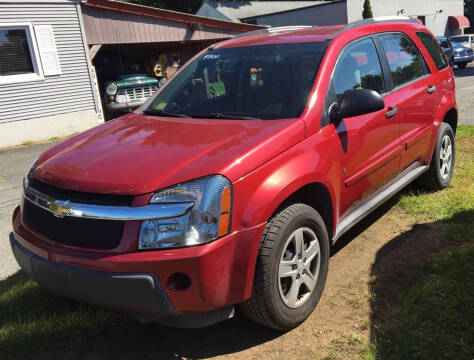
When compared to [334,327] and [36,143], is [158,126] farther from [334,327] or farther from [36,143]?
[36,143]

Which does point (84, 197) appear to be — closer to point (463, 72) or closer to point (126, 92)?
point (126, 92)

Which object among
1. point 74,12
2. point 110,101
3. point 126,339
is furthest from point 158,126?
point 110,101

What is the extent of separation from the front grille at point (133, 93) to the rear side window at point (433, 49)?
37.8 feet

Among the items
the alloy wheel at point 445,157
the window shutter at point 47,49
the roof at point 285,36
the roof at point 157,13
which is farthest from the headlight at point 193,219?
the roof at point 157,13

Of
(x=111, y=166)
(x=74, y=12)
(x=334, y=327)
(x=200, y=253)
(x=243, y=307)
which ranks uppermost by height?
(x=74, y=12)

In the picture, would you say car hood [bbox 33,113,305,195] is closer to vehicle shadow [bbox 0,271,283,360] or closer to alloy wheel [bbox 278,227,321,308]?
alloy wheel [bbox 278,227,321,308]

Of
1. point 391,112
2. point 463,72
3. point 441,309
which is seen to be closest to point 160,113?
point 391,112

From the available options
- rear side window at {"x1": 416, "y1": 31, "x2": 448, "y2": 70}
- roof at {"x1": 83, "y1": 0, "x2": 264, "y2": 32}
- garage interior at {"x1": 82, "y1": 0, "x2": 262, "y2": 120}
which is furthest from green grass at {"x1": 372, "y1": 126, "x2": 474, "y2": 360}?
roof at {"x1": 83, "y1": 0, "x2": 264, "y2": 32}

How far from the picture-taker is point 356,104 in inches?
122

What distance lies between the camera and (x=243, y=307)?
8.69 feet

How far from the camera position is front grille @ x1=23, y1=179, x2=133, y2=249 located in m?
2.37

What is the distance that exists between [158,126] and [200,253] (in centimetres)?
131

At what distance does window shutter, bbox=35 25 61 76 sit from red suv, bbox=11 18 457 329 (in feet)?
30.1

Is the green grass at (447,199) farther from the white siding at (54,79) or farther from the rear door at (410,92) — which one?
the white siding at (54,79)
